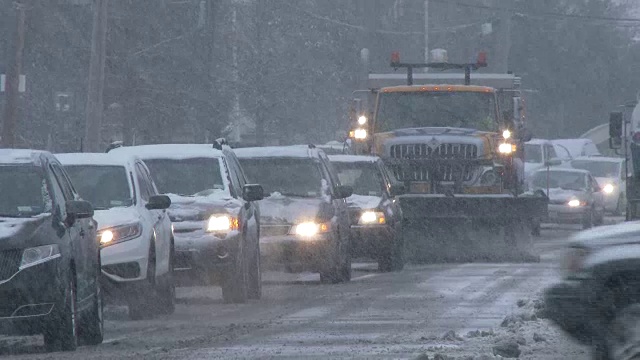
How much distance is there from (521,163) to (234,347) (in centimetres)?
1841

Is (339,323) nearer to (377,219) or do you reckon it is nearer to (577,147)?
(377,219)

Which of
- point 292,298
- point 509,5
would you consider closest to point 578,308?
point 292,298

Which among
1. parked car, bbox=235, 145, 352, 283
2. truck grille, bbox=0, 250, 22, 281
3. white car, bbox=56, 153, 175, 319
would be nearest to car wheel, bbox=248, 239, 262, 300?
white car, bbox=56, 153, 175, 319

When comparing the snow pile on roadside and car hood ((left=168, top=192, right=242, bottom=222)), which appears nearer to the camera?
the snow pile on roadside

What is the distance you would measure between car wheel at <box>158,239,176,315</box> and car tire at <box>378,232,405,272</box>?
306 inches

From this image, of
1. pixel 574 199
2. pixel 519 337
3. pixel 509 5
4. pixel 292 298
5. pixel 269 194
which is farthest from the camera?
pixel 509 5

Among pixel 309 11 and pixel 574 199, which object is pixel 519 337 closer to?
pixel 574 199

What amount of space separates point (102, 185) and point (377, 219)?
26.8 ft

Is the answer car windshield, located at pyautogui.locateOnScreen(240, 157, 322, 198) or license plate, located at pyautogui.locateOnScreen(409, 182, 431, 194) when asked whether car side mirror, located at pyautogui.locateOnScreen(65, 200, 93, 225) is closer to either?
car windshield, located at pyautogui.locateOnScreen(240, 157, 322, 198)

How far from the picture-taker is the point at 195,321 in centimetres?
1600

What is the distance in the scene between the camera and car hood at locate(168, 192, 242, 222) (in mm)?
18172

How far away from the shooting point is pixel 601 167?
48406 millimetres

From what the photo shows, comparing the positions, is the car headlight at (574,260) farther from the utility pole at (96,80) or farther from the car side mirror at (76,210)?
the utility pole at (96,80)

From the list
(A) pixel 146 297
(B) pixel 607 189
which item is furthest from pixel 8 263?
(B) pixel 607 189
